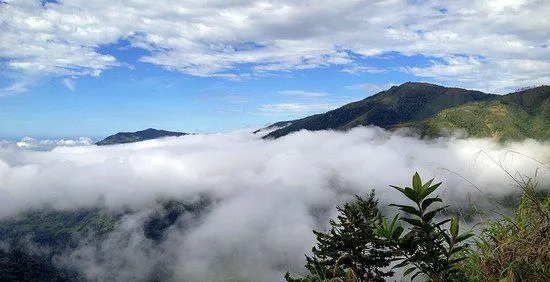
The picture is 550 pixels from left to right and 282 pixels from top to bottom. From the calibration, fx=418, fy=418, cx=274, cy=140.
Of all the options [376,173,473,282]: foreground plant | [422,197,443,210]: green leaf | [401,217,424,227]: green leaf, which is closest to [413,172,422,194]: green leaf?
[376,173,473,282]: foreground plant

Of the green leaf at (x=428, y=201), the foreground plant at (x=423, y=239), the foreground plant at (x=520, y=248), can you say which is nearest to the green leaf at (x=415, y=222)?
the foreground plant at (x=423, y=239)

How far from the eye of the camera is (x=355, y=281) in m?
4.09

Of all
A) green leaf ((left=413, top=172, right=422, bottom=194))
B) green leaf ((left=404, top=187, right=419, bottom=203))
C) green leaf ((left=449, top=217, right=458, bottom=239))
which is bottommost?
green leaf ((left=449, top=217, right=458, bottom=239))

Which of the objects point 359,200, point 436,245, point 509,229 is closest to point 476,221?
point 509,229

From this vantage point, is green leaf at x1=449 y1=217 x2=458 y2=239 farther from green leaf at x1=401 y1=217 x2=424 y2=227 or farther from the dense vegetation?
green leaf at x1=401 y1=217 x2=424 y2=227

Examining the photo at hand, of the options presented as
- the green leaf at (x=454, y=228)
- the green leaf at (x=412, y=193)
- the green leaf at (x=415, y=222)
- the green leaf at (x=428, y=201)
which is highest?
the green leaf at (x=412, y=193)

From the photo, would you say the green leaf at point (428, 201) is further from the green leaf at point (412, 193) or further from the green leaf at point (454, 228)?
the green leaf at point (454, 228)

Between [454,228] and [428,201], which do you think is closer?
[428,201]

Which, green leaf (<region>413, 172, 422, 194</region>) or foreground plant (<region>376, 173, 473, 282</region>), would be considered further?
foreground plant (<region>376, 173, 473, 282</region>)

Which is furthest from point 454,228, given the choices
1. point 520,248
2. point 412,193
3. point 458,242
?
point 520,248

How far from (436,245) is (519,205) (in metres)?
2.03

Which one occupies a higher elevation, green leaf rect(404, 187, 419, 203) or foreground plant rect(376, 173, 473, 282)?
green leaf rect(404, 187, 419, 203)

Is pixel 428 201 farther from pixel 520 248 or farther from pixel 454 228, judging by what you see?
pixel 520 248

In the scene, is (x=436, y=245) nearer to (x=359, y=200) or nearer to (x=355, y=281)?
(x=355, y=281)
